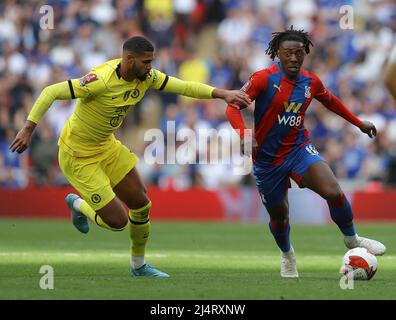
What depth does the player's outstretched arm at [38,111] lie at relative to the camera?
→ 9547 mm

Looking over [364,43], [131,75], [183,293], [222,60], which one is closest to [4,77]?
[222,60]

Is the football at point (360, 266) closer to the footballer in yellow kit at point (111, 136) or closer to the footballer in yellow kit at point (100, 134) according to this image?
the footballer in yellow kit at point (111, 136)

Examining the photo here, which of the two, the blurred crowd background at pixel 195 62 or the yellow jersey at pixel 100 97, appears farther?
the blurred crowd background at pixel 195 62

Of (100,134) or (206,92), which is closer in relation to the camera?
(206,92)

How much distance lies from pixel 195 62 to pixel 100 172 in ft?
42.9

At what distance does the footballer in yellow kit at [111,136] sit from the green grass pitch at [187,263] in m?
0.58

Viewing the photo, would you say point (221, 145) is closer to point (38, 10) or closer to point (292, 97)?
point (38, 10)
